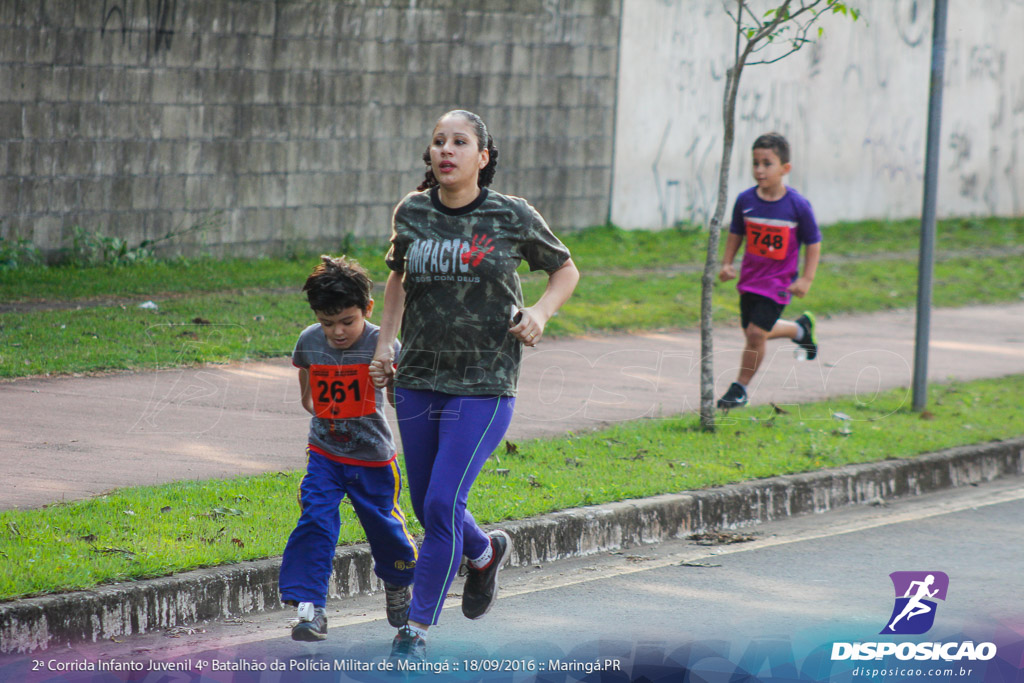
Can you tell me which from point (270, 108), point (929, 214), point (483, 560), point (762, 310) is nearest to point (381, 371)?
point (483, 560)

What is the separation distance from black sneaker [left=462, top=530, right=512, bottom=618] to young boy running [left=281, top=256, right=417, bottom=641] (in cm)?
21

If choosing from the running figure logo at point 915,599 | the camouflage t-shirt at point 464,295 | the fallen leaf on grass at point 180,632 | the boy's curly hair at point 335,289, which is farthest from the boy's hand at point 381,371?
the running figure logo at point 915,599

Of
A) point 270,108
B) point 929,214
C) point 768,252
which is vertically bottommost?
point 768,252

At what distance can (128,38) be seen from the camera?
471 inches

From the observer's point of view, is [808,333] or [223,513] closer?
[223,513]

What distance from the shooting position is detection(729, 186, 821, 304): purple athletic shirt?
850 centimetres

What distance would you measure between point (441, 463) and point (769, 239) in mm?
4643

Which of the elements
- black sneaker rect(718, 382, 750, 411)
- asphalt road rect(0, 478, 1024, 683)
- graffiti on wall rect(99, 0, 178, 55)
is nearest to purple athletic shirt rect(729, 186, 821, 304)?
black sneaker rect(718, 382, 750, 411)

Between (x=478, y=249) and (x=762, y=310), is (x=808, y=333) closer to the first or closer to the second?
(x=762, y=310)

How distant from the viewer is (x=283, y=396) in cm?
820

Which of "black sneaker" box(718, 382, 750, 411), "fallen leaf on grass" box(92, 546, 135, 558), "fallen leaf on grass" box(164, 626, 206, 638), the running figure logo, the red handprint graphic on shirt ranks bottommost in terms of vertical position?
"fallen leaf on grass" box(164, 626, 206, 638)

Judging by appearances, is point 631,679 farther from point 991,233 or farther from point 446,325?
point 991,233

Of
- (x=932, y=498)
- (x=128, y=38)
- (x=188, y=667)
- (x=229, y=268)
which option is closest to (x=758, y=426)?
(x=932, y=498)

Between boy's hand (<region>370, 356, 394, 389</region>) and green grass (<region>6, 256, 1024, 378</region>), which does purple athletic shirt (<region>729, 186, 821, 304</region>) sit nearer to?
green grass (<region>6, 256, 1024, 378</region>)
